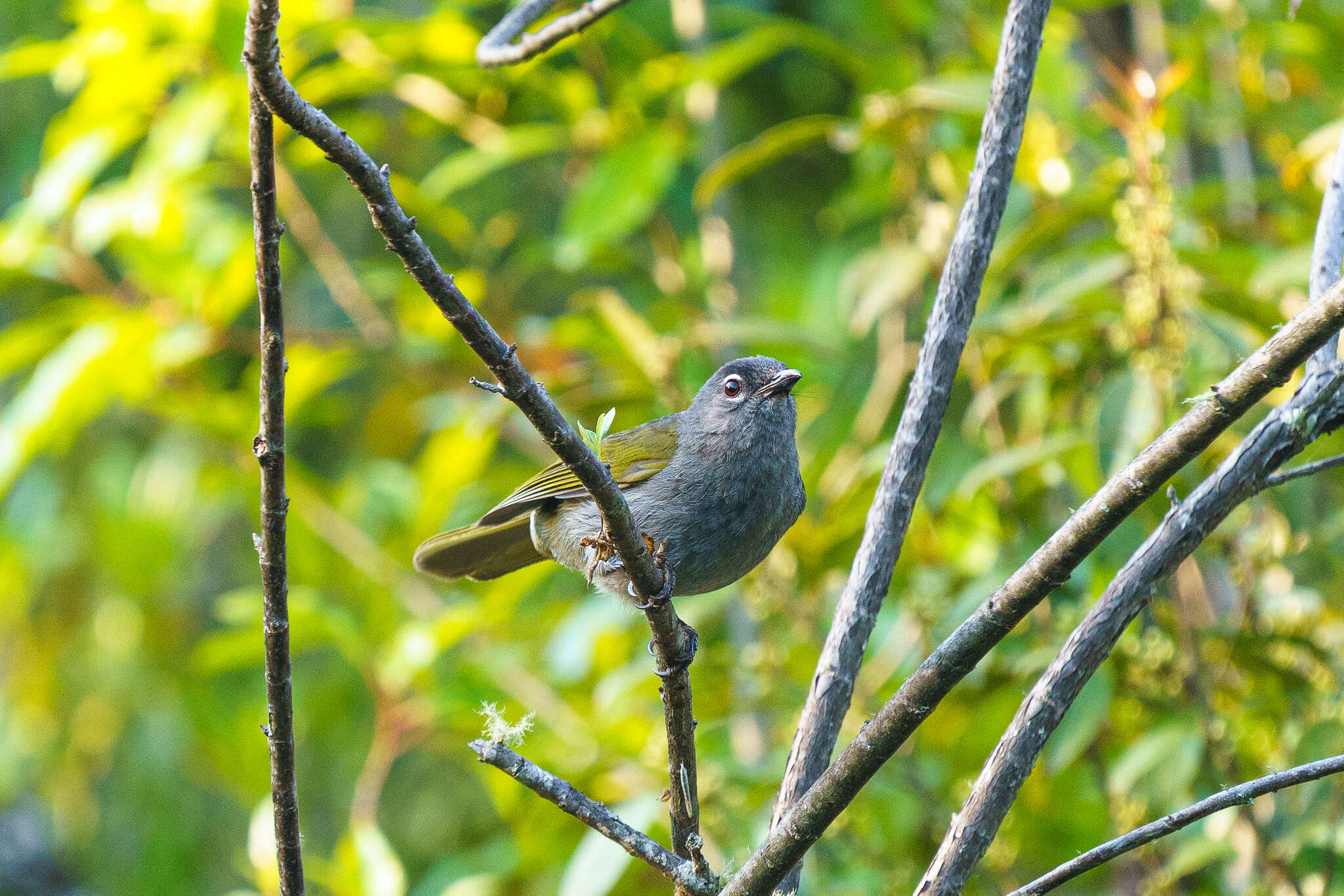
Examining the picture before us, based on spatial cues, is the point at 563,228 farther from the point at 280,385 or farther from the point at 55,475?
the point at 55,475

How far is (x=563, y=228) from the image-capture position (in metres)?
4.27

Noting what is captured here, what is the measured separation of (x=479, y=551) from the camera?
131 inches

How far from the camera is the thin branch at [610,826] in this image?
5.46 ft

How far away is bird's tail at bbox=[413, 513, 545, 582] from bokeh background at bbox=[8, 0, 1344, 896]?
22.0 inches

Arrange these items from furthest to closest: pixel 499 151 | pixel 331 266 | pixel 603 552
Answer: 1. pixel 331 266
2. pixel 499 151
3. pixel 603 552

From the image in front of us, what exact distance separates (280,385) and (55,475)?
7.14 meters

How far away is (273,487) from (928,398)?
108 centimetres

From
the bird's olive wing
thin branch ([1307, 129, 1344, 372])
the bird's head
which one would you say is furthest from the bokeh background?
thin branch ([1307, 129, 1344, 372])

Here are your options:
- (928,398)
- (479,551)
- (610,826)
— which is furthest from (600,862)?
(928,398)

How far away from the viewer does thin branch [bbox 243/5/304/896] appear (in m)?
1.29

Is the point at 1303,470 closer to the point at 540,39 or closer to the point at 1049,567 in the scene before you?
the point at 1049,567

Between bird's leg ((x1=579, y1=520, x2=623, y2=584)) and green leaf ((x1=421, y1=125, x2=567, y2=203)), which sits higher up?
green leaf ((x1=421, y1=125, x2=567, y2=203))

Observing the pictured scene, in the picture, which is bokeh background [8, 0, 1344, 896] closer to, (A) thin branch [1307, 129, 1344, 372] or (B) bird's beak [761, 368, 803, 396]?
(B) bird's beak [761, 368, 803, 396]

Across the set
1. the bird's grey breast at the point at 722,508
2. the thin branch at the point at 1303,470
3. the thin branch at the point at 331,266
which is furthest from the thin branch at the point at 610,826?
the thin branch at the point at 331,266
